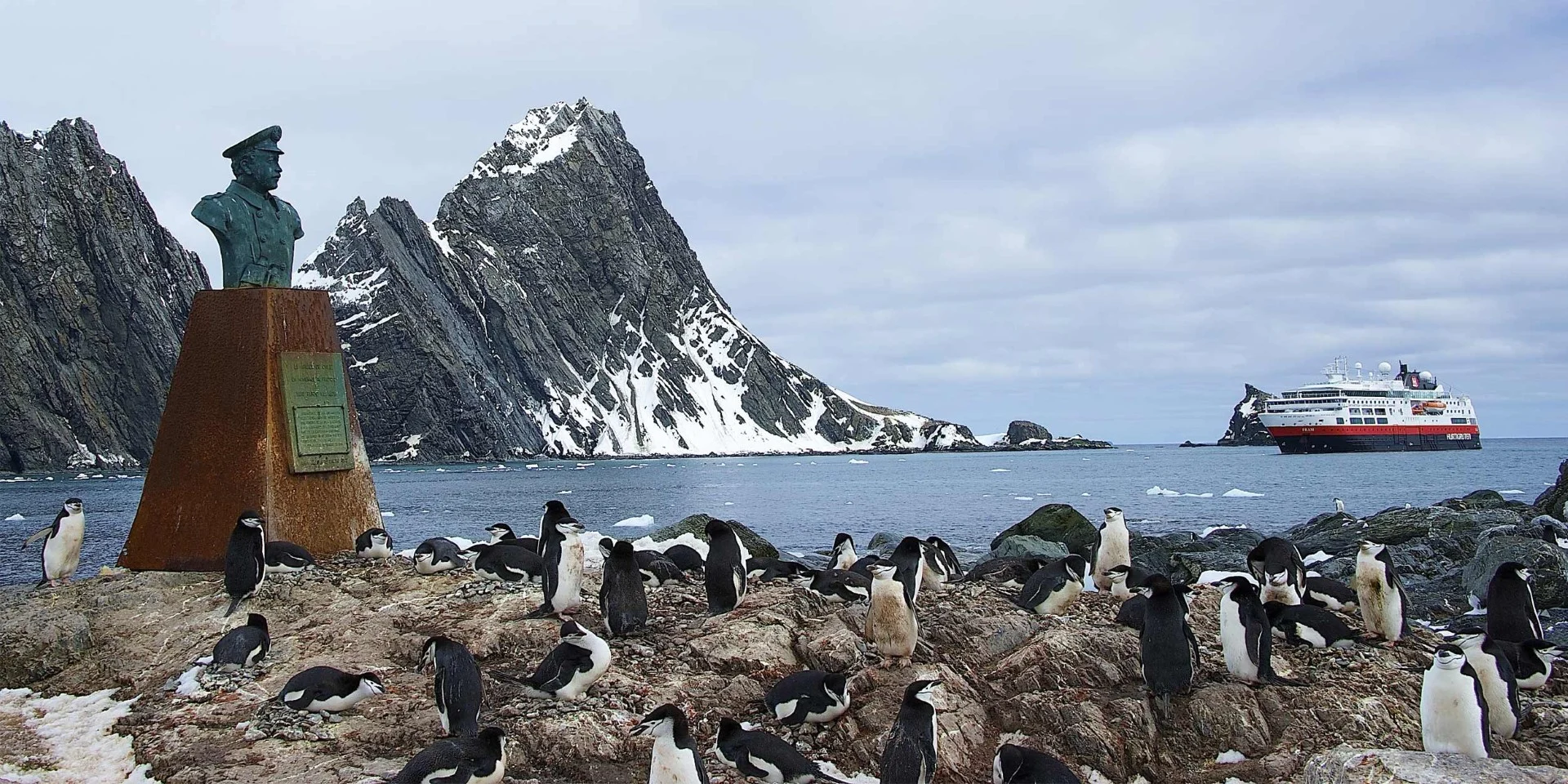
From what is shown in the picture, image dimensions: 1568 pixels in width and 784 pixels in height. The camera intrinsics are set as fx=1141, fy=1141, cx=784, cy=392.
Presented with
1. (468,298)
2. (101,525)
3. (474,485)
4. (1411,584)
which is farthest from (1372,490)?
(468,298)

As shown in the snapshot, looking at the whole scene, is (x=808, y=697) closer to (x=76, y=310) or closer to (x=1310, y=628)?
(x=1310, y=628)

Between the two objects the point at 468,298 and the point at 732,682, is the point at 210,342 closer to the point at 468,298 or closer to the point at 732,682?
the point at 732,682

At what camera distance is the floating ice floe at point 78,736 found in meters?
8.89

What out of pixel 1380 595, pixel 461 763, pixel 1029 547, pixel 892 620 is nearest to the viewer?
pixel 461 763

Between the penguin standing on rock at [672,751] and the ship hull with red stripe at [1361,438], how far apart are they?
420 feet

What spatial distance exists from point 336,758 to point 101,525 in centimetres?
3941

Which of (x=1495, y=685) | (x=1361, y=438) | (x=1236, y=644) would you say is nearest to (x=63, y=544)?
(x=1236, y=644)

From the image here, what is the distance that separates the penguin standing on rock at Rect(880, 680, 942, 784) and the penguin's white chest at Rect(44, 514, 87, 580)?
35.0 feet

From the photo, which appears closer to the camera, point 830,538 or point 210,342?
point 210,342

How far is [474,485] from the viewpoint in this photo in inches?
3332

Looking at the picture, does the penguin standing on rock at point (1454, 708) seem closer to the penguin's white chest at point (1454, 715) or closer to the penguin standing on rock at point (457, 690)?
the penguin's white chest at point (1454, 715)

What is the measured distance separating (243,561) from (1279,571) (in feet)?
39.0

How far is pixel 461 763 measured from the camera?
805 cm

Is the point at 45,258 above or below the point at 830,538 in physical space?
above
